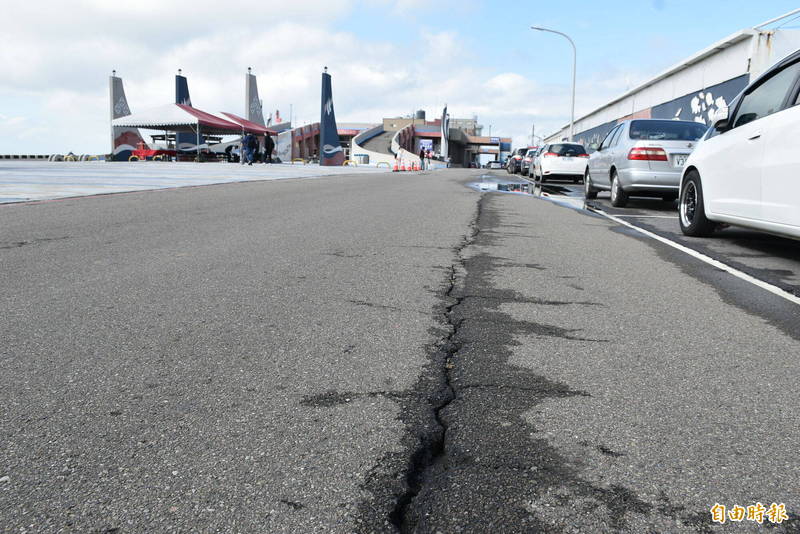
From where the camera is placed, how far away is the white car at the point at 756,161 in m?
5.64

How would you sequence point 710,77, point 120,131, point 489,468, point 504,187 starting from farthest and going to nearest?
point 120,131, point 710,77, point 504,187, point 489,468

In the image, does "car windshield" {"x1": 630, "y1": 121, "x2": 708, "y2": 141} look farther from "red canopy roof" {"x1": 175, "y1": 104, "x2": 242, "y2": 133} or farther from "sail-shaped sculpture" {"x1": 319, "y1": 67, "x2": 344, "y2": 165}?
"sail-shaped sculpture" {"x1": 319, "y1": 67, "x2": 344, "y2": 165}

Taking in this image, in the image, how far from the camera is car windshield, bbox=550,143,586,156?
2194 cm

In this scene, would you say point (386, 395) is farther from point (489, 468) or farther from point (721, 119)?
point (721, 119)

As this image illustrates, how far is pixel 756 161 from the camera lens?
20.3ft

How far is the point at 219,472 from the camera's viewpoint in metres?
2.05

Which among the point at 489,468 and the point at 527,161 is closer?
the point at 489,468

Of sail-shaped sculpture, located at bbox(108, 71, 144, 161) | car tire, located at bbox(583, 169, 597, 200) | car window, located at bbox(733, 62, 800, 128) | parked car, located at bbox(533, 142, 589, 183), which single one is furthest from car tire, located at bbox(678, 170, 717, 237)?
sail-shaped sculpture, located at bbox(108, 71, 144, 161)

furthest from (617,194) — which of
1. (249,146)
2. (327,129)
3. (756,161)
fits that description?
(327,129)

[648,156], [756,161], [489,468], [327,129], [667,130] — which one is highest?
[327,129]

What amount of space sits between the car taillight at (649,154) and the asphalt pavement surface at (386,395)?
6.15 m

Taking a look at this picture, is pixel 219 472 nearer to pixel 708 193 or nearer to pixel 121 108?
pixel 708 193

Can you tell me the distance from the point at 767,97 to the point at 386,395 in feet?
18.2

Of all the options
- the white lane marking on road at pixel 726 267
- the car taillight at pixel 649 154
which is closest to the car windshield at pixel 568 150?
the car taillight at pixel 649 154
